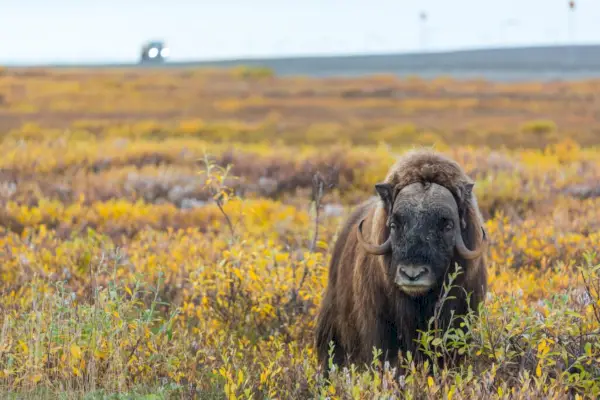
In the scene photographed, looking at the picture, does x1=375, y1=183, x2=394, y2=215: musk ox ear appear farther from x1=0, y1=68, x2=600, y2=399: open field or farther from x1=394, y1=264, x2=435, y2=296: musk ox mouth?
x1=0, y1=68, x2=600, y2=399: open field

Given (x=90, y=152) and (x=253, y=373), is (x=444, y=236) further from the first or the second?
(x=90, y=152)

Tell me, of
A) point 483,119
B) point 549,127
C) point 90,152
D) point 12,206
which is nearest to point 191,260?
point 12,206

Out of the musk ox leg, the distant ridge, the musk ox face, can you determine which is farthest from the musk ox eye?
the distant ridge

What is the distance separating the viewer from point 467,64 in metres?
82.3

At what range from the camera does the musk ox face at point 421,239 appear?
531cm

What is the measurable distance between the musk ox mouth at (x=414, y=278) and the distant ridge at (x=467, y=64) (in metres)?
63.2

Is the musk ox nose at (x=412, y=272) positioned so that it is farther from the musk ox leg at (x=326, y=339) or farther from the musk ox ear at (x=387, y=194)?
the musk ox leg at (x=326, y=339)

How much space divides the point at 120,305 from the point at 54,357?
1.66ft

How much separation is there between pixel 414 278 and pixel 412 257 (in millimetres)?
154

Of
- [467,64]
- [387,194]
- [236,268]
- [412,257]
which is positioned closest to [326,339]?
[236,268]

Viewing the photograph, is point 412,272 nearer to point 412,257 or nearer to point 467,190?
point 412,257

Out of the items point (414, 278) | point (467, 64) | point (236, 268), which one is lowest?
point (467, 64)

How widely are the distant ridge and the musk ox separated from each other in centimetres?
6250

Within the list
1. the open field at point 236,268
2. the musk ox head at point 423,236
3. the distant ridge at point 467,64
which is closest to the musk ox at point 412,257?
the musk ox head at point 423,236
